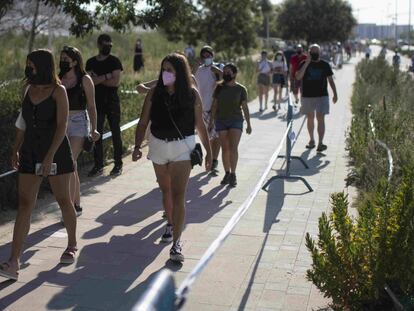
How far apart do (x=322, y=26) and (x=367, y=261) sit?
4641 centimetres

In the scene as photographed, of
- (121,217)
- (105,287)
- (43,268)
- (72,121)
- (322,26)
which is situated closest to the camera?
(105,287)

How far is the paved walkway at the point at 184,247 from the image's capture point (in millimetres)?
4801

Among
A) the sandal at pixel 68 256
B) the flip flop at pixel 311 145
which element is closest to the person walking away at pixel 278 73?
the flip flop at pixel 311 145

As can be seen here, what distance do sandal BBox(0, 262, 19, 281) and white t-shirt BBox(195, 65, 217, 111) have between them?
4404 millimetres

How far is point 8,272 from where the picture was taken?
4.98 meters

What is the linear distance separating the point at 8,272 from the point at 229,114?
13.0 ft

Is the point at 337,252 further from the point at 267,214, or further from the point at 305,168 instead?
the point at 305,168

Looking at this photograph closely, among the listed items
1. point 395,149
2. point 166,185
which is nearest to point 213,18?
point 395,149

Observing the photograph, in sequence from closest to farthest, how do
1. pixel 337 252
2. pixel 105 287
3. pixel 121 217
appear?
pixel 337 252 < pixel 105 287 < pixel 121 217

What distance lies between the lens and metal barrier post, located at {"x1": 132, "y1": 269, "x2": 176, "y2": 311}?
A: 85.0 inches

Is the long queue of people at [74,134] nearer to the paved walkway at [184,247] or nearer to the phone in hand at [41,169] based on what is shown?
the phone in hand at [41,169]

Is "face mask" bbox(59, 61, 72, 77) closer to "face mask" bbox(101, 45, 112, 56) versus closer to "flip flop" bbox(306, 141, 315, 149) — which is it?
"face mask" bbox(101, 45, 112, 56)

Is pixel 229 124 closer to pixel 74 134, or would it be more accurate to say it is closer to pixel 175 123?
pixel 74 134

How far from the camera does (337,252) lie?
4.36 metres
